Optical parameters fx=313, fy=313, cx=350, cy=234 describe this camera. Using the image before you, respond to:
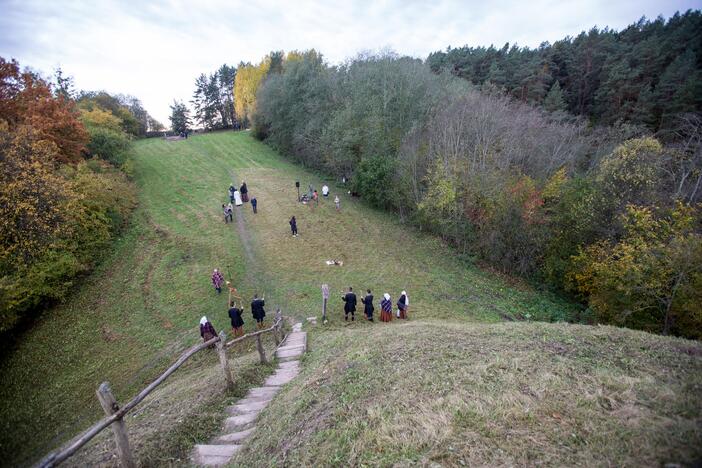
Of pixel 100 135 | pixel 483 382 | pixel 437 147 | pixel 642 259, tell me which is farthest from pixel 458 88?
pixel 100 135

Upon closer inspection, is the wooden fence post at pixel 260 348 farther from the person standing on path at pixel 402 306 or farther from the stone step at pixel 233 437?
the person standing on path at pixel 402 306

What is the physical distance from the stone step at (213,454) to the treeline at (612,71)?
116 ft

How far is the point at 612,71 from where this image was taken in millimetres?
40125

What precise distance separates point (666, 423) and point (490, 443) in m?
2.27

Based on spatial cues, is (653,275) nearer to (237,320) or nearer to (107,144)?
(237,320)

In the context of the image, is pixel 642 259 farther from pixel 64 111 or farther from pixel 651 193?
pixel 64 111

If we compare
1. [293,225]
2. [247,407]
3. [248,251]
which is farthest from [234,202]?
[247,407]

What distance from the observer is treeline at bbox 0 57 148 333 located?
47.0ft

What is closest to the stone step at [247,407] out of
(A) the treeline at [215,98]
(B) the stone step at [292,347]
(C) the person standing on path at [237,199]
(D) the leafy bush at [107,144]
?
(B) the stone step at [292,347]

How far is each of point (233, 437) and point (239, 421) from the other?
21.6 inches

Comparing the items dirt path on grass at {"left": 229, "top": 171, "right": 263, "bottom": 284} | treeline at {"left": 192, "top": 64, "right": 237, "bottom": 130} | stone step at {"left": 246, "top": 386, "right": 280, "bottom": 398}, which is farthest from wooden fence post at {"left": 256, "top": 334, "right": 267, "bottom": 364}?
treeline at {"left": 192, "top": 64, "right": 237, "bottom": 130}

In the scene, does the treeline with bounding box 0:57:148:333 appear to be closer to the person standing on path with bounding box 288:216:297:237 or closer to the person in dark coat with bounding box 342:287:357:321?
the person standing on path with bounding box 288:216:297:237

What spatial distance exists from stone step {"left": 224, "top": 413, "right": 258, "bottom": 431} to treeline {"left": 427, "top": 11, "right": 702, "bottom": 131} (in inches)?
1365

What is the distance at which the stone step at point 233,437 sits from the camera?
587 cm
